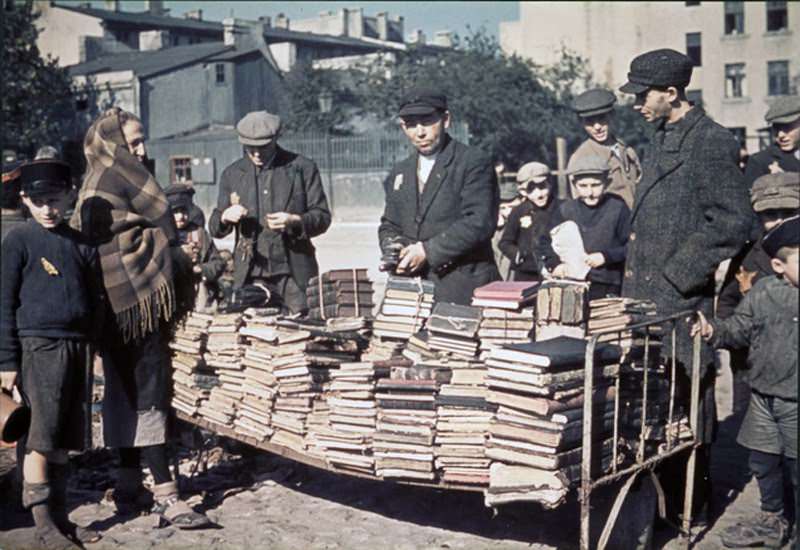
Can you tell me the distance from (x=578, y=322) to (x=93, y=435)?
135 inches

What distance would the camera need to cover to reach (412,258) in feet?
18.8

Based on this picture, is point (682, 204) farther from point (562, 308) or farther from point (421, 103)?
point (421, 103)

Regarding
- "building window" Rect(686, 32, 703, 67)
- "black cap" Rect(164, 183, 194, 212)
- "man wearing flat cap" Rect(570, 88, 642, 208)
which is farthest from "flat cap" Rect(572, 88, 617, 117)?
"building window" Rect(686, 32, 703, 67)

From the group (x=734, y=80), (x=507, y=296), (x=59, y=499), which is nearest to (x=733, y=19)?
(x=734, y=80)

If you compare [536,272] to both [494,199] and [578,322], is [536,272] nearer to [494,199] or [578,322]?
[494,199]

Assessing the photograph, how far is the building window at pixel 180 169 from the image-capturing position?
37.3m

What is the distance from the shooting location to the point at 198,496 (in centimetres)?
630

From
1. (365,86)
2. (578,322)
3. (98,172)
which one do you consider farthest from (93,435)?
(365,86)

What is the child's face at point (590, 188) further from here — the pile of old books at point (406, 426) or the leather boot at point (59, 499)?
the leather boot at point (59, 499)

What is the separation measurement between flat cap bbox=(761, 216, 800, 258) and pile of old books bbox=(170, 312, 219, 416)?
11.0 feet

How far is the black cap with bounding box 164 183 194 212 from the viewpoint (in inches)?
311

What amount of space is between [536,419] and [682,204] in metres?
1.52

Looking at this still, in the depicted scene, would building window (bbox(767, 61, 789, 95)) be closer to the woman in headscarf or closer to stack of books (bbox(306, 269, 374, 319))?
stack of books (bbox(306, 269, 374, 319))

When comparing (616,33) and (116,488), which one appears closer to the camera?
(116,488)
